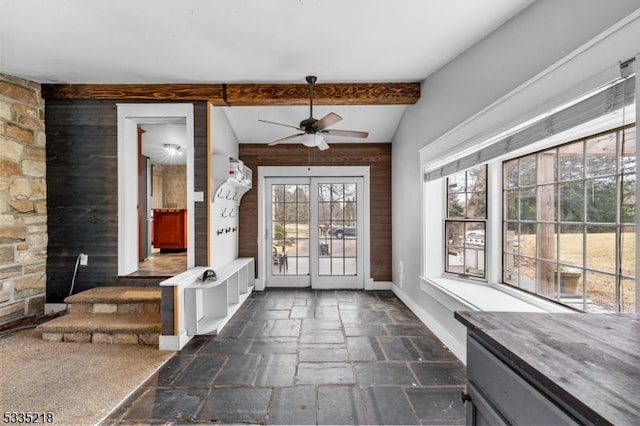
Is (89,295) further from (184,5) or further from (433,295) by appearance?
(433,295)

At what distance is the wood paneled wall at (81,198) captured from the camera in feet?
11.7

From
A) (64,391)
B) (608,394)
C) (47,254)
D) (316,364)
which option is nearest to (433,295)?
(316,364)

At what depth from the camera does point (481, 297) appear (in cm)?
256

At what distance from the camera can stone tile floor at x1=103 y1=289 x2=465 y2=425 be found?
1.93 metres

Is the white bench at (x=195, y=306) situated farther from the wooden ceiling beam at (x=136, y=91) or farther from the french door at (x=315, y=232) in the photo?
the wooden ceiling beam at (x=136, y=91)

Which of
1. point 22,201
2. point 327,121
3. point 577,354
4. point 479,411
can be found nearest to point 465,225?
point 327,121

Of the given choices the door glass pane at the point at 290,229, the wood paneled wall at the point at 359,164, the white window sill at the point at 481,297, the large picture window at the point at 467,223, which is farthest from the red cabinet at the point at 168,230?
the large picture window at the point at 467,223

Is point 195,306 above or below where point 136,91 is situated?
below

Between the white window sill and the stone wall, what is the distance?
4.56 meters

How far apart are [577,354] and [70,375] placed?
3222mm

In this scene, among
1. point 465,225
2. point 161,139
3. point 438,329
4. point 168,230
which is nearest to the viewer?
point 438,329

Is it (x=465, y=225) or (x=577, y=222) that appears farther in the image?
(x=465, y=225)

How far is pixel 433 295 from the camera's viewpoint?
10.3 ft

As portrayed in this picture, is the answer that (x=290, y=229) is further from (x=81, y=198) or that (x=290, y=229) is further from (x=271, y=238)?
(x=81, y=198)
